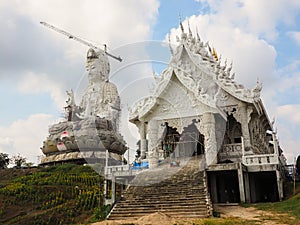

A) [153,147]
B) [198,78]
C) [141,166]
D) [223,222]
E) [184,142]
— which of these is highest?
[198,78]

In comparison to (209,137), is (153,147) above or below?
below

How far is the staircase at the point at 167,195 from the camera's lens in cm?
1338

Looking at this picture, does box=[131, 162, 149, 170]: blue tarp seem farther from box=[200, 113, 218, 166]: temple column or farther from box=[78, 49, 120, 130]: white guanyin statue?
box=[78, 49, 120, 130]: white guanyin statue

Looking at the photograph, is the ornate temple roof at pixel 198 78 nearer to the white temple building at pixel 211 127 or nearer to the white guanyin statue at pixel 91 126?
the white temple building at pixel 211 127

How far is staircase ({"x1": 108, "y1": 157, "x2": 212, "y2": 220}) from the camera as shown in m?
13.4

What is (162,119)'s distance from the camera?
19.8 m

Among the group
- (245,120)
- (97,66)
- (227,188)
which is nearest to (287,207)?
(227,188)

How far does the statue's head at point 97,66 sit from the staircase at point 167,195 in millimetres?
32584

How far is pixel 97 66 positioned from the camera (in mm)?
48406

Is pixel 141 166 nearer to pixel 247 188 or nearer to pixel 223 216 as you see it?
pixel 247 188

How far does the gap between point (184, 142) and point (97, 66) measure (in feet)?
95.6

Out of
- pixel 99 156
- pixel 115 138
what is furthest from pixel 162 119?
pixel 115 138

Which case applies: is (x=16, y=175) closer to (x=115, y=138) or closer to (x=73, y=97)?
(x=115, y=138)

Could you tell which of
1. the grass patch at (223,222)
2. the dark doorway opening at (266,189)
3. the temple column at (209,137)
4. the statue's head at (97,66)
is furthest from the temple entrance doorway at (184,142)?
the statue's head at (97,66)
